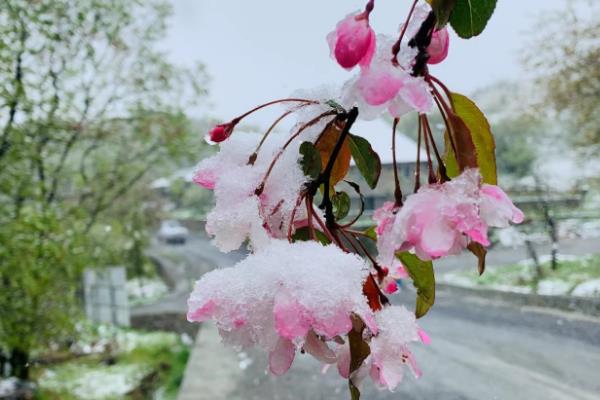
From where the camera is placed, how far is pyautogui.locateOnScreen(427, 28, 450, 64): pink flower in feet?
0.68

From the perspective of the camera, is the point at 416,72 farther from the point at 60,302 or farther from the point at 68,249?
the point at 60,302

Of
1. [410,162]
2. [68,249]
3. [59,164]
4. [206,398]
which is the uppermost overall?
[59,164]

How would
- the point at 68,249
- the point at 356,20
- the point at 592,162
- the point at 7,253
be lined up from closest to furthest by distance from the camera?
the point at 356,20 → the point at 7,253 → the point at 68,249 → the point at 592,162

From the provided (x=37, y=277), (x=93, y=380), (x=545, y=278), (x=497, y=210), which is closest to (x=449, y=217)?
(x=497, y=210)

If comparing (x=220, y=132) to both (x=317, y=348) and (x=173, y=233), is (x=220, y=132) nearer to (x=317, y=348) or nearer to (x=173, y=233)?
(x=317, y=348)

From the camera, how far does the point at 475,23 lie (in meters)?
0.20

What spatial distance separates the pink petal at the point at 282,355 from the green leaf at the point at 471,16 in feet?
0.40

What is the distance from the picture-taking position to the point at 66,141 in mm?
2203

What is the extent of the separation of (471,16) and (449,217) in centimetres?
8

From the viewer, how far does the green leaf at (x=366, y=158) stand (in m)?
0.25

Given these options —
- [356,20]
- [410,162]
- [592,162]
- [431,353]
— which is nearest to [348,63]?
[356,20]

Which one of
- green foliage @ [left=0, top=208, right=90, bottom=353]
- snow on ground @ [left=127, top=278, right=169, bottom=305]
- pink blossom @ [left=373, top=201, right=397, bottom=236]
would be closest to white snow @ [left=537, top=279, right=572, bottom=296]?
green foliage @ [left=0, top=208, right=90, bottom=353]

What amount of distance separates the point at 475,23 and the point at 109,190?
3.33m

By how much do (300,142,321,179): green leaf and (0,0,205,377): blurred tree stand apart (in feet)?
4.88
